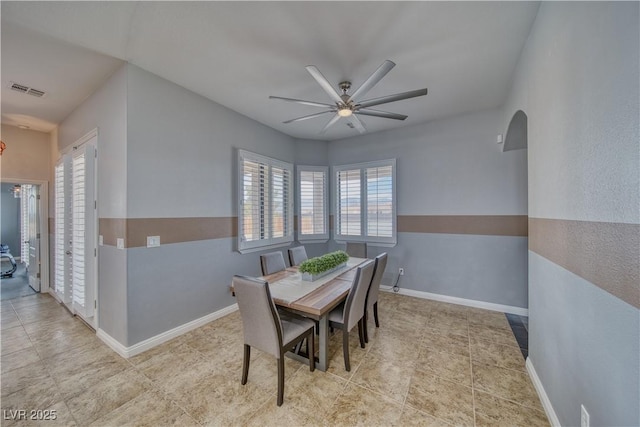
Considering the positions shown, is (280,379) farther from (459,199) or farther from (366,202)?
(459,199)

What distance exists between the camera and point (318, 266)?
2553 mm

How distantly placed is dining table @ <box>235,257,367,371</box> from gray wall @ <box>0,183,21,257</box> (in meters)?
10.4

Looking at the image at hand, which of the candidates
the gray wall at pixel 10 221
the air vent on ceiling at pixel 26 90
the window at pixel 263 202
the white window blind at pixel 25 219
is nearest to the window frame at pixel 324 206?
the window at pixel 263 202

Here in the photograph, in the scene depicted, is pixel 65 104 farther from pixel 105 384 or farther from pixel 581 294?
pixel 581 294

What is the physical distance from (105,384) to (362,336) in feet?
7.78

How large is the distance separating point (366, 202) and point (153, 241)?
3407 millimetres

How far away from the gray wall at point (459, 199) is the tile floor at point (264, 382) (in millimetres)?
888

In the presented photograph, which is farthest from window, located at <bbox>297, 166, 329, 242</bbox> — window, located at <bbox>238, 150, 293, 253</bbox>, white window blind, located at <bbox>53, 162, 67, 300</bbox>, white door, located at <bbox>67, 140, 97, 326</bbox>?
white window blind, located at <bbox>53, 162, 67, 300</bbox>

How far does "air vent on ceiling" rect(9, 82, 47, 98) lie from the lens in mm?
2740

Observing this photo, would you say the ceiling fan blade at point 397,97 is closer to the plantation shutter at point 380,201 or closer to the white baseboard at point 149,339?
the plantation shutter at point 380,201

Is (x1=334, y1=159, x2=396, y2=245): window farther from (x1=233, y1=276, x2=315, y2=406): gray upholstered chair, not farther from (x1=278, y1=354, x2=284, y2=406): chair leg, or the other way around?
(x1=278, y1=354, x2=284, y2=406): chair leg

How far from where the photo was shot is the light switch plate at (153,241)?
2.58m

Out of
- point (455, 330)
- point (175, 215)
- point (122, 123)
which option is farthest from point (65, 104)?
point (455, 330)

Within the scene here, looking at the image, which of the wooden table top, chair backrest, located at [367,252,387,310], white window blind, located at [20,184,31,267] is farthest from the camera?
white window blind, located at [20,184,31,267]
